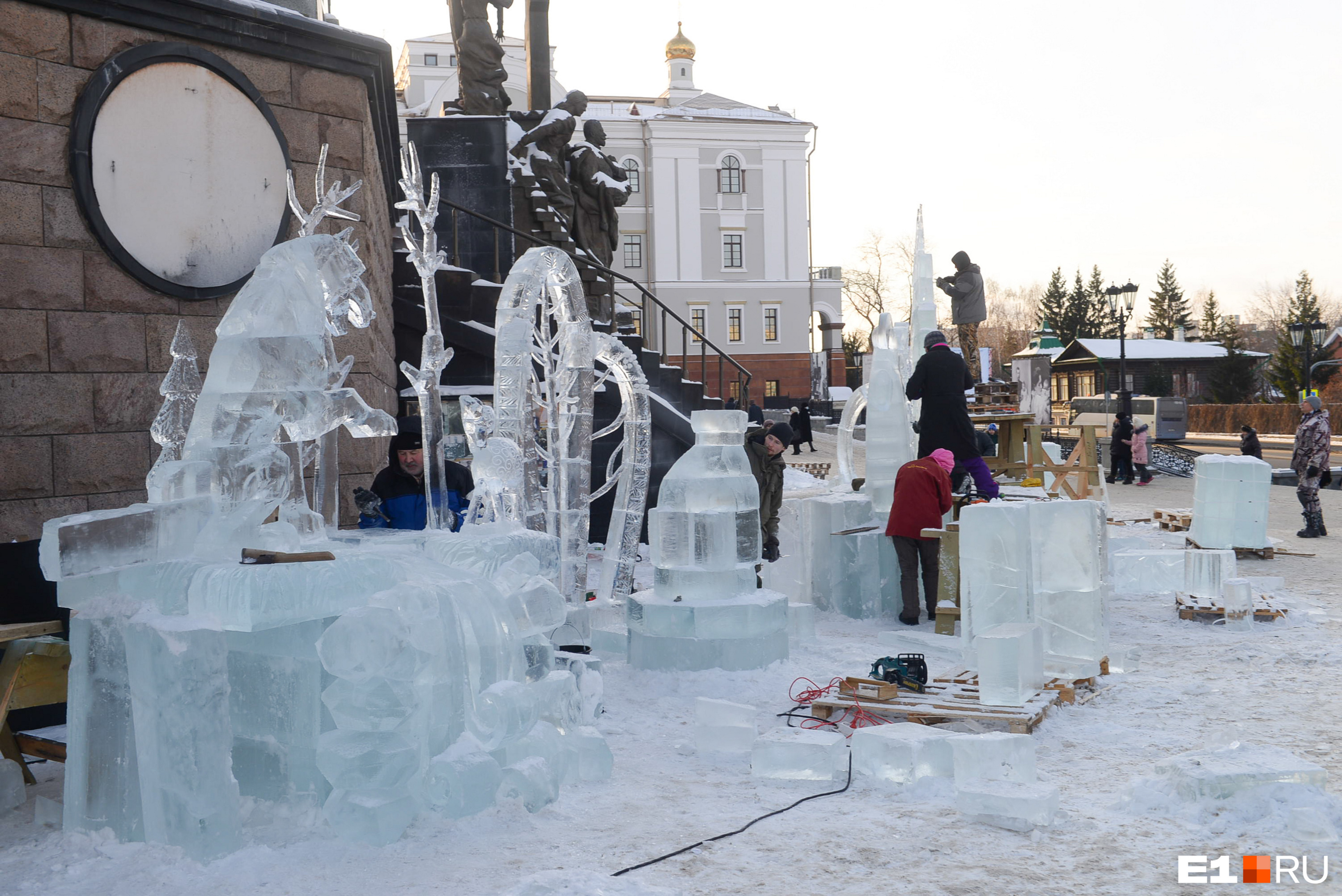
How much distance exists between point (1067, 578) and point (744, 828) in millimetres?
2989

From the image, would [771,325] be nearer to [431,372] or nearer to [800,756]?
[431,372]

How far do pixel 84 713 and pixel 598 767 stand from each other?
6.16 ft

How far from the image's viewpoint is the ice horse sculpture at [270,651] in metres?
3.54

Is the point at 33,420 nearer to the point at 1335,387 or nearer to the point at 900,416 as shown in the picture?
the point at 900,416

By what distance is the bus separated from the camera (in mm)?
30734

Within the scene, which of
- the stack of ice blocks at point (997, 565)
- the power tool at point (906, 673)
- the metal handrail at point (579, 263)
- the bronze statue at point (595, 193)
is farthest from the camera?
the bronze statue at point (595, 193)

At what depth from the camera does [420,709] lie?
12.2 ft

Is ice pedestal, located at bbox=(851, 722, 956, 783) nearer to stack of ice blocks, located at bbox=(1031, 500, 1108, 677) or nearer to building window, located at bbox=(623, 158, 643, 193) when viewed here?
stack of ice blocks, located at bbox=(1031, 500, 1108, 677)

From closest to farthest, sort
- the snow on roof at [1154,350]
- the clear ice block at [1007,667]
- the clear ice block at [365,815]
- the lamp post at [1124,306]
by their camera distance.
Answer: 1. the clear ice block at [365,815]
2. the clear ice block at [1007,667]
3. the lamp post at [1124,306]
4. the snow on roof at [1154,350]

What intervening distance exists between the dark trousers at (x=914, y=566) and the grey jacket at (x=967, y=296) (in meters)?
3.63

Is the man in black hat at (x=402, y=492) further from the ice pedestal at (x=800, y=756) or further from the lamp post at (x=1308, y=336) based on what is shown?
the lamp post at (x=1308, y=336)

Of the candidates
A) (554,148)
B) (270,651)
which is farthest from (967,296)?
(270,651)

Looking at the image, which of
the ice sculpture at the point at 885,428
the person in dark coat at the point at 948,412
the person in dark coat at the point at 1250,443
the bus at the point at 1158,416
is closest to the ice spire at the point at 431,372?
the ice sculpture at the point at 885,428

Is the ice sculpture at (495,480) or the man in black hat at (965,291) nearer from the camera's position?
the ice sculpture at (495,480)
